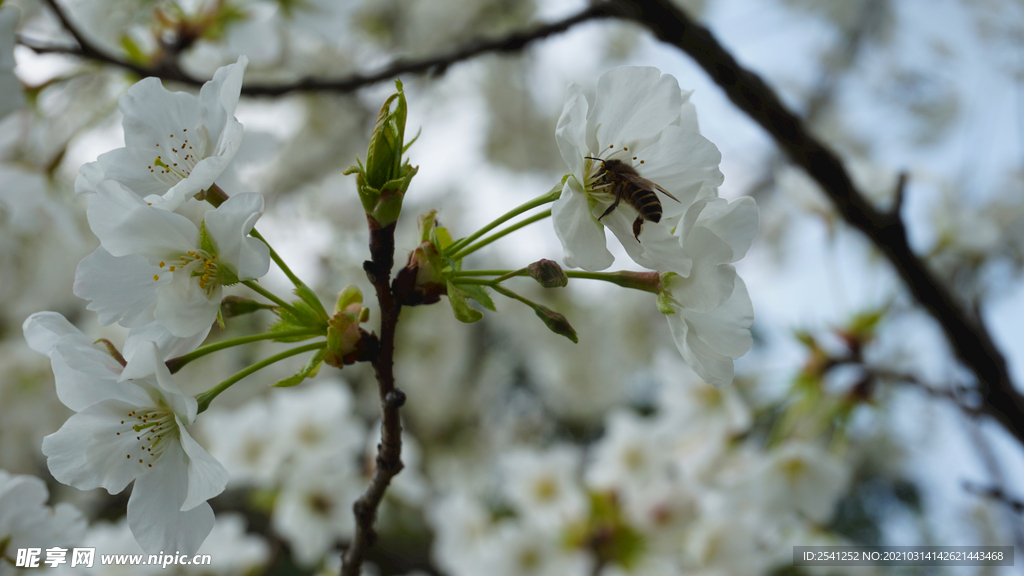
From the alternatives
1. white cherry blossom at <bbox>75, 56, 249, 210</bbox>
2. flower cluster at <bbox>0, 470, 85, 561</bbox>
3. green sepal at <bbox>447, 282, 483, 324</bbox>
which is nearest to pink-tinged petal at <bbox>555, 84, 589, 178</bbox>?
green sepal at <bbox>447, 282, 483, 324</bbox>

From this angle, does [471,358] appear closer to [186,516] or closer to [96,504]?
[96,504]

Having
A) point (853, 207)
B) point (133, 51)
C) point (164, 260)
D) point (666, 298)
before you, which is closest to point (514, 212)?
point (666, 298)

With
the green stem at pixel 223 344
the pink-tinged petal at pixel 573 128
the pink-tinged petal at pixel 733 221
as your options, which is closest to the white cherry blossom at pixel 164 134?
the green stem at pixel 223 344

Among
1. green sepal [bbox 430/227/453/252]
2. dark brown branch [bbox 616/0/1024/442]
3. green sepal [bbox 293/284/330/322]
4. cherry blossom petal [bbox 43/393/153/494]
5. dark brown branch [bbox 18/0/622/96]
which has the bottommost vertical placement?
cherry blossom petal [bbox 43/393/153/494]

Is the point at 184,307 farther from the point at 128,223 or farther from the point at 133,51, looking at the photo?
the point at 133,51

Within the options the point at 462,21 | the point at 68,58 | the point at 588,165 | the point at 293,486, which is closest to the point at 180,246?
the point at 588,165

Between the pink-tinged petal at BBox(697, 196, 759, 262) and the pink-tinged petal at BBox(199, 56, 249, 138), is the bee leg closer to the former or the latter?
the pink-tinged petal at BBox(697, 196, 759, 262)

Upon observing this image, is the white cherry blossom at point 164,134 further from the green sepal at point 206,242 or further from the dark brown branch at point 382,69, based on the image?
the dark brown branch at point 382,69
